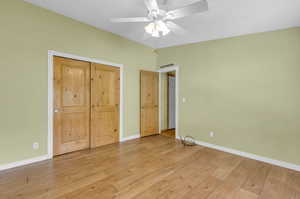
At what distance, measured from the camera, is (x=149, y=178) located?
2236 mm

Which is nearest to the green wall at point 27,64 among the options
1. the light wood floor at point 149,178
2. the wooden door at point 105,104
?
the light wood floor at point 149,178

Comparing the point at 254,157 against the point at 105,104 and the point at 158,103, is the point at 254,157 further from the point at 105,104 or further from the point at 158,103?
the point at 105,104

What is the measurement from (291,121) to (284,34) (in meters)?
1.63

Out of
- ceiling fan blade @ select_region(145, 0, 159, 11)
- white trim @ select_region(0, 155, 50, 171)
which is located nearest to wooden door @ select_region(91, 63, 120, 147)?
white trim @ select_region(0, 155, 50, 171)

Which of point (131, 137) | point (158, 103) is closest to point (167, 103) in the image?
point (158, 103)

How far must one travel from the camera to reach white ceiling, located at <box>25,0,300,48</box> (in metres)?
2.29

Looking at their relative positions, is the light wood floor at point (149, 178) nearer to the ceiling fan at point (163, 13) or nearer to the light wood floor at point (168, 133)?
the light wood floor at point (168, 133)

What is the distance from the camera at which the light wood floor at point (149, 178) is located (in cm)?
191

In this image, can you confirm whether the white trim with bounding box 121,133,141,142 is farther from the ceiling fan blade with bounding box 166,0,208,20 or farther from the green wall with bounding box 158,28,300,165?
the ceiling fan blade with bounding box 166,0,208,20

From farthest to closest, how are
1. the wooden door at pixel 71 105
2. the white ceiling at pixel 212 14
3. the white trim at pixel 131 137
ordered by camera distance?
the white trim at pixel 131 137, the wooden door at pixel 71 105, the white ceiling at pixel 212 14

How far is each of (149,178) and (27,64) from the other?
109 inches

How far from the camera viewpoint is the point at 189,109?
13.3 feet

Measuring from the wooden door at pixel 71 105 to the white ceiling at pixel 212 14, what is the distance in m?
0.94

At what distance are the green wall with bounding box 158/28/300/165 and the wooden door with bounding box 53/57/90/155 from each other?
98.7 inches
